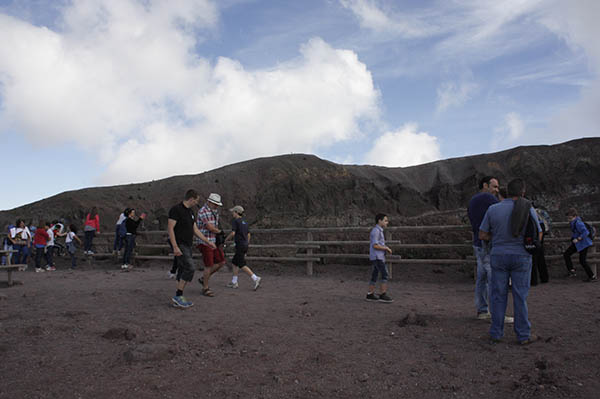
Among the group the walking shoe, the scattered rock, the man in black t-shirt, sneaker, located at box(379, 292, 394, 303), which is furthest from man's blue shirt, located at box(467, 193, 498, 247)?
the scattered rock

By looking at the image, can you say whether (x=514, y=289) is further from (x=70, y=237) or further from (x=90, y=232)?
(x=70, y=237)

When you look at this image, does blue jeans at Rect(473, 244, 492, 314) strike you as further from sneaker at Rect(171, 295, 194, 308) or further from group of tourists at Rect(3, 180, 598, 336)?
sneaker at Rect(171, 295, 194, 308)

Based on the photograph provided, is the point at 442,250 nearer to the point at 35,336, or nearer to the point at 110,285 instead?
the point at 110,285

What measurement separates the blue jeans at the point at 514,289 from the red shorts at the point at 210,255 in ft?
15.2

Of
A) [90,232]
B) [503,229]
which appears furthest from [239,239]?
[90,232]

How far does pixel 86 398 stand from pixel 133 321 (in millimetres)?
2498

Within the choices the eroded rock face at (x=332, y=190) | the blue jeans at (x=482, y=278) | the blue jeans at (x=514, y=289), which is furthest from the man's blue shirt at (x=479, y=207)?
the eroded rock face at (x=332, y=190)

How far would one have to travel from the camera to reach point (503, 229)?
5.00m

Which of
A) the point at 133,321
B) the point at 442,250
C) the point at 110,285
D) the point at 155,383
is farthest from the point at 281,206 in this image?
the point at 155,383

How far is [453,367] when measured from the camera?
4.34 metres

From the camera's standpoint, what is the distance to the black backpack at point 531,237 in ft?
15.8

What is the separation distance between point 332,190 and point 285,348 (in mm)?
31434

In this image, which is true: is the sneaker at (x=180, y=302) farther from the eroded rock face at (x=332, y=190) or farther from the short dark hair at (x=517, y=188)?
the eroded rock face at (x=332, y=190)

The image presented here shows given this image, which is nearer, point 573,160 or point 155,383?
point 155,383
